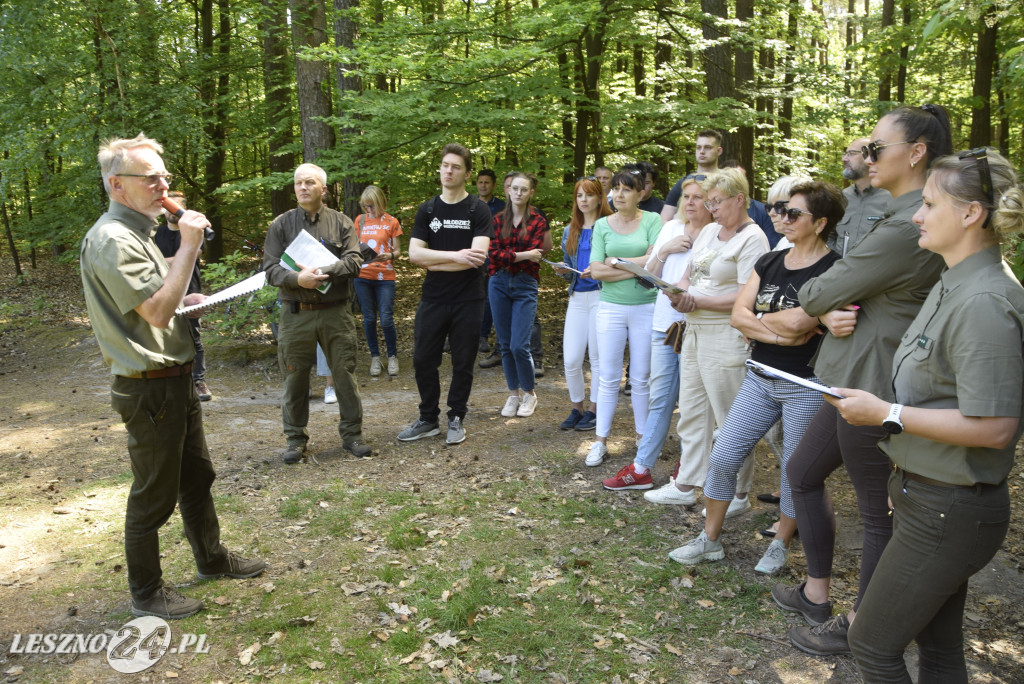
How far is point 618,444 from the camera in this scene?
5.98m

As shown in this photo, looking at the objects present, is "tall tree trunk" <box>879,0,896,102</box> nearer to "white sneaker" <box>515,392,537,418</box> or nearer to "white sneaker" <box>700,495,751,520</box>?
"white sneaker" <box>515,392,537,418</box>

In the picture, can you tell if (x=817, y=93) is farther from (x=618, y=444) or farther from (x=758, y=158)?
(x=618, y=444)

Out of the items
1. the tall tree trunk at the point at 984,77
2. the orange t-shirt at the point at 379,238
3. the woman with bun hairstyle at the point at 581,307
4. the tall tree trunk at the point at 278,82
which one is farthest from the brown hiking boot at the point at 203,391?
the tall tree trunk at the point at 984,77

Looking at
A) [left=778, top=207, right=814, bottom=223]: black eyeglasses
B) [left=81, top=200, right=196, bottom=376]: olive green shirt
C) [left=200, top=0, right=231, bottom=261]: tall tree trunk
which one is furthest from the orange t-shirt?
[left=200, top=0, right=231, bottom=261]: tall tree trunk

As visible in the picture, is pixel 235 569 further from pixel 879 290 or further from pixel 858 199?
pixel 858 199

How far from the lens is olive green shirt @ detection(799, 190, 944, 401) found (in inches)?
106

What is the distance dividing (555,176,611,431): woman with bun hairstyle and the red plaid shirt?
0.40 m

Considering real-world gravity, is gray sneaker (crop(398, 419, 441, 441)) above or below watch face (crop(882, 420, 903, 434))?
below

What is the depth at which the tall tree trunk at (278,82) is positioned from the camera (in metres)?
12.1

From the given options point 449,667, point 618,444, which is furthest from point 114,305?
point 618,444

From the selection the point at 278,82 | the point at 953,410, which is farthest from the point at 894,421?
the point at 278,82

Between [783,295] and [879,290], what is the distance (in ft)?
2.45

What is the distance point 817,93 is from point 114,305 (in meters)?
9.67

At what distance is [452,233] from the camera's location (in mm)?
5945
